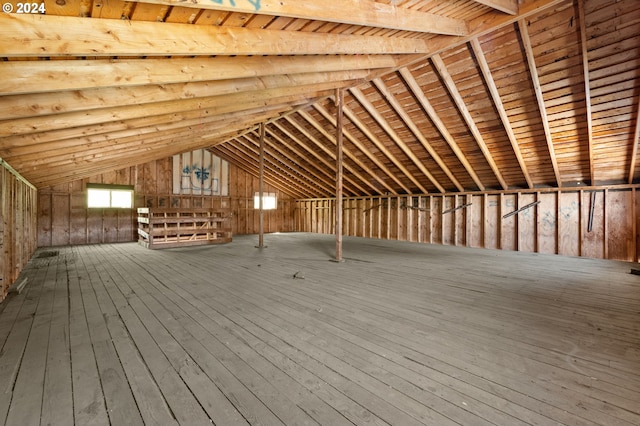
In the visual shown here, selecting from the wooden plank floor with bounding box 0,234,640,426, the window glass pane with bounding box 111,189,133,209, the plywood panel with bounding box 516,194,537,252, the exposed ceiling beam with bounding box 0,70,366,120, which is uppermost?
the exposed ceiling beam with bounding box 0,70,366,120

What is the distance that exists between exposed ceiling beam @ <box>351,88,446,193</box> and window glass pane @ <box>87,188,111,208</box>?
10640mm

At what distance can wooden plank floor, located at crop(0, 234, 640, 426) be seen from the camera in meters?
1.59

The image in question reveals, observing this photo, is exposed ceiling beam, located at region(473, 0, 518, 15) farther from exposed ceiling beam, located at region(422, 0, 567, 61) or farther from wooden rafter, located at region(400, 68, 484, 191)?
wooden rafter, located at region(400, 68, 484, 191)

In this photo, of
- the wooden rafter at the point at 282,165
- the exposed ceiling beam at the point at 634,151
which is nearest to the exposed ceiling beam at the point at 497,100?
the exposed ceiling beam at the point at 634,151

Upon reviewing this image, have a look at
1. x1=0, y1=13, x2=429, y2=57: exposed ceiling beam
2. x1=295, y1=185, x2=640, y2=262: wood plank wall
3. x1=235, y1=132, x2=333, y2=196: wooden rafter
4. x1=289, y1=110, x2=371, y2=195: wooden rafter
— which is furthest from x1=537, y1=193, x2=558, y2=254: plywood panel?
x1=0, y1=13, x2=429, y2=57: exposed ceiling beam

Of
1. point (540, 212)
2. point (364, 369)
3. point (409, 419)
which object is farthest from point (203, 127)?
point (540, 212)

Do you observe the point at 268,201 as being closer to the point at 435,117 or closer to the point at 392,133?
the point at 392,133

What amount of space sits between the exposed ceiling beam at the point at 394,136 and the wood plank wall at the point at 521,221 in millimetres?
1129

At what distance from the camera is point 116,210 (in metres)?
11.4

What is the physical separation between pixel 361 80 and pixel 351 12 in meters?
3.06

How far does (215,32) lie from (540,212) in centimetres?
985

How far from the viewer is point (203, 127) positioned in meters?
6.68

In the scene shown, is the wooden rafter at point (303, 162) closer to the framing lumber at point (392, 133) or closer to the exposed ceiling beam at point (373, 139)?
the exposed ceiling beam at point (373, 139)

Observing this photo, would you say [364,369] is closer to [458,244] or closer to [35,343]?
[35,343]
